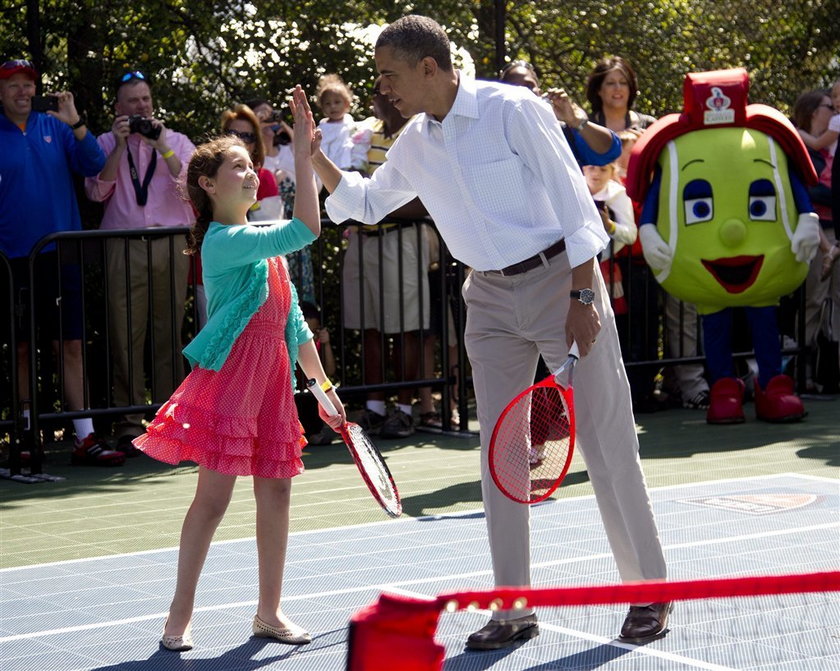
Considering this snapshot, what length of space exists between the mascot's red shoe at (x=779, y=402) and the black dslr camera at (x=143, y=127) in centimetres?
458

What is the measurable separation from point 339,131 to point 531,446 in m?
5.58

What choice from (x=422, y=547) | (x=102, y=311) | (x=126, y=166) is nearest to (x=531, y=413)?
(x=422, y=547)

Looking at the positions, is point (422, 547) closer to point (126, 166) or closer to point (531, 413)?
point (531, 413)

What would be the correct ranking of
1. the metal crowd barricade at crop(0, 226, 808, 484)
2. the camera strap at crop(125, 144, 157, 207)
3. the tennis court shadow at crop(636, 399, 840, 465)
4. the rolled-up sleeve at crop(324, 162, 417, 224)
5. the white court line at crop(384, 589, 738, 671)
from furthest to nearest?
the camera strap at crop(125, 144, 157, 207)
the tennis court shadow at crop(636, 399, 840, 465)
the metal crowd barricade at crop(0, 226, 808, 484)
the rolled-up sleeve at crop(324, 162, 417, 224)
the white court line at crop(384, 589, 738, 671)

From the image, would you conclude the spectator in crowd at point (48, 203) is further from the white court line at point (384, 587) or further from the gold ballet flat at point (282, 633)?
the gold ballet flat at point (282, 633)

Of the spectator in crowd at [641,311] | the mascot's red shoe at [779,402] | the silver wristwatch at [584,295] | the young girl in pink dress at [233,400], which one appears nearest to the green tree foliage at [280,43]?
the spectator in crowd at [641,311]

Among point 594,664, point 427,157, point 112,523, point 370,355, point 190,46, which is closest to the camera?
point 594,664

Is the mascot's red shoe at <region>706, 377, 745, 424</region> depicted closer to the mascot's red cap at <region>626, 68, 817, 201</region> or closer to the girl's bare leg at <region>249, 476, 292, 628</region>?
the mascot's red cap at <region>626, 68, 817, 201</region>

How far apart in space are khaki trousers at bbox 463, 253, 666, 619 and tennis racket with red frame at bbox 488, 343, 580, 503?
10 centimetres

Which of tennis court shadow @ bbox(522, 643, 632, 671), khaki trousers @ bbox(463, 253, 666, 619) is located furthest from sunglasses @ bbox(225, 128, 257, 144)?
tennis court shadow @ bbox(522, 643, 632, 671)

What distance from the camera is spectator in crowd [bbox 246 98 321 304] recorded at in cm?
1007

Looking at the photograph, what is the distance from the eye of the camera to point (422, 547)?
6602mm

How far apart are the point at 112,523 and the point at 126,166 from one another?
3169 mm

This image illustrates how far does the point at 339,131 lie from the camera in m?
10.4
